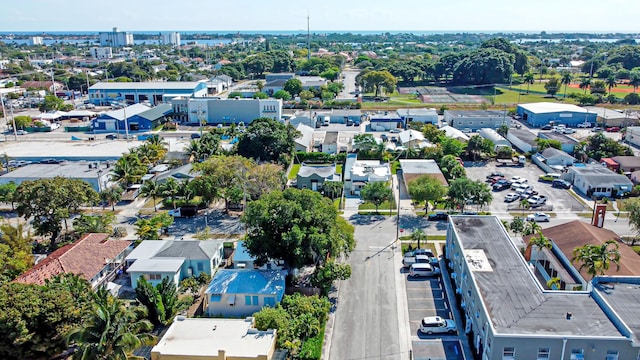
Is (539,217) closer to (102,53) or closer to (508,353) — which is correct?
(508,353)

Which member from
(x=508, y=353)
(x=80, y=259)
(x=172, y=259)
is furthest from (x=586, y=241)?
(x=80, y=259)

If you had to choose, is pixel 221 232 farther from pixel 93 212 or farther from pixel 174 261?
pixel 93 212

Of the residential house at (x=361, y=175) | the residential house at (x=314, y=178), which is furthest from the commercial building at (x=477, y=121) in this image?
the residential house at (x=314, y=178)

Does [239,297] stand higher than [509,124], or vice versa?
[509,124]

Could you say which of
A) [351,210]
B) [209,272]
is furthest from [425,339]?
[351,210]

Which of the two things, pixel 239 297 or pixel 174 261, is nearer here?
pixel 239 297

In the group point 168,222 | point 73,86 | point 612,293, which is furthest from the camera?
point 73,86
